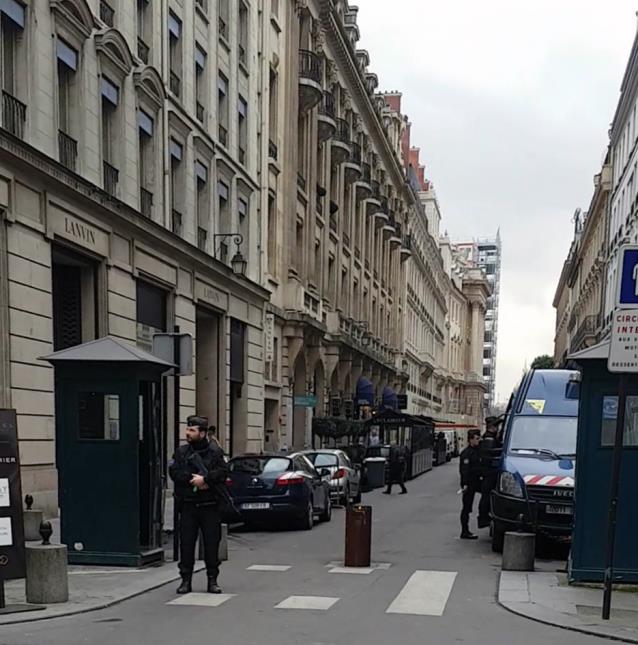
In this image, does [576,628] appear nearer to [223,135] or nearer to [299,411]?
[223,135]

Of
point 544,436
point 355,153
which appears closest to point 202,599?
point 544,436

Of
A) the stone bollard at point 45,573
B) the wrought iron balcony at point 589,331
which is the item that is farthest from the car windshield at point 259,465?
the wrought iron balcony at point 589,331

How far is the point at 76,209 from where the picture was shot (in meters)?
18.1

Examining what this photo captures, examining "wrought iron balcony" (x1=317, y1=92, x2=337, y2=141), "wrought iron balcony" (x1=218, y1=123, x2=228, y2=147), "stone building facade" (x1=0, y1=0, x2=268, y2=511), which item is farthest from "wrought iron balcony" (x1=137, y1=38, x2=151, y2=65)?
"wrought iron balcony" (x1=317, y1=92, x2=337, y2=141)

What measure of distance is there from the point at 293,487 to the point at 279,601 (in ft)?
24.0

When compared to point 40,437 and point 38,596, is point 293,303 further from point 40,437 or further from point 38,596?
point 38,596

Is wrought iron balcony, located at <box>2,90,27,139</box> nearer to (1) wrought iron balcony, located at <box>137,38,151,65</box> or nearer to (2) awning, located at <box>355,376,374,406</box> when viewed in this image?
(1) wrought iron balcony, located at <box>137,38,151,65</box>

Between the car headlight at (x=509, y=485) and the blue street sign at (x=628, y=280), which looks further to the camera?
the car headlight at (x=509, y=485)

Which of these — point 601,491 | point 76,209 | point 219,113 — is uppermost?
point 219,113

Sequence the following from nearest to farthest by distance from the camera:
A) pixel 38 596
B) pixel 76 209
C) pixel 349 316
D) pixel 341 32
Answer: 1. pixel 38 596
2. pixel 76 209
3. pixel 341 32
4. pixel 349 316

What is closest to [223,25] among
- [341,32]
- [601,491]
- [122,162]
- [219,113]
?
[219,113]

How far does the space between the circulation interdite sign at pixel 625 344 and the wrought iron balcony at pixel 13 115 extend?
11429mm

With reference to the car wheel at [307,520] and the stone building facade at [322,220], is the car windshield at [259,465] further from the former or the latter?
the stone building facade at [322,220]

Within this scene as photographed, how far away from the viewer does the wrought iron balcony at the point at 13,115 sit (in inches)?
622
